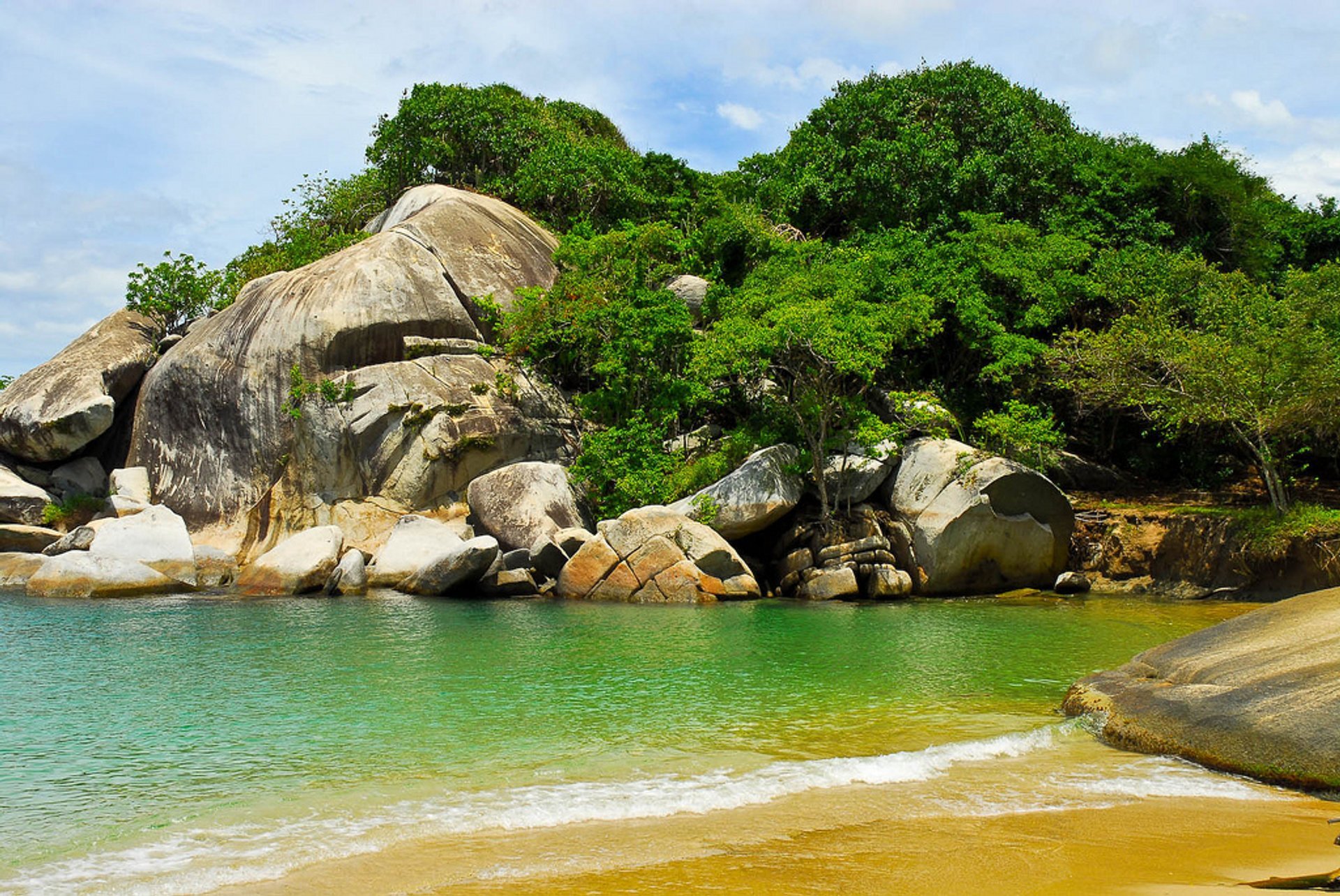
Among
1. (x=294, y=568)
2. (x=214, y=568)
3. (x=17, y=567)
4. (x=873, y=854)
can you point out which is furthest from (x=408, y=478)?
(x=873, y=854)

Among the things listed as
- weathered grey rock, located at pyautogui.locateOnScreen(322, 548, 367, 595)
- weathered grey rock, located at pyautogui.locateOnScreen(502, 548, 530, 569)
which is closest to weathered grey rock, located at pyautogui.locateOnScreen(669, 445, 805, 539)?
weathered grey rock, located at pyautogui.locateOnScreen(502, 548, 530, 569)

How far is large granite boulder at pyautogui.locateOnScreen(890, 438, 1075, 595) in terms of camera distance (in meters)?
19.9

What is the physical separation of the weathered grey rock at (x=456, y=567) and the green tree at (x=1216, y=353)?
1407 centimetres

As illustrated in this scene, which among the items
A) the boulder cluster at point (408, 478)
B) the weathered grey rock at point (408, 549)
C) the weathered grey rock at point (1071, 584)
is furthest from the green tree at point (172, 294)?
the weathered grey rock at point (1071, 584)

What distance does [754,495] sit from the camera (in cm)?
2089

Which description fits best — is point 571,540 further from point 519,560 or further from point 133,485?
point 133,485

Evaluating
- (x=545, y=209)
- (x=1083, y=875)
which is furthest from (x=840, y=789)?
(x=545, y=209)

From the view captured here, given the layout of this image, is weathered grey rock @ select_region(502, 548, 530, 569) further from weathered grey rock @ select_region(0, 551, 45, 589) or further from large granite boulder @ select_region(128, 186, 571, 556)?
weathered grey rock @ select_region(0, 551, 45, 589)

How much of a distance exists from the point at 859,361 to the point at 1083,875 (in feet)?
52.0

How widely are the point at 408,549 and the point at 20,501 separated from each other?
38.9 ft

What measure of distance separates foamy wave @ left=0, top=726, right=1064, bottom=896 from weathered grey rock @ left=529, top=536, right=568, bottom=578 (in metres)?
13.7

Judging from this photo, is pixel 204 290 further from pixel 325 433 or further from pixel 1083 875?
pixel 1083 875

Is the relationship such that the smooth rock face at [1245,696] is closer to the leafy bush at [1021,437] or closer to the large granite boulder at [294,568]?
the leafy bush at [1021,437]

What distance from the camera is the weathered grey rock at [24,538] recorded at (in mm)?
24141
